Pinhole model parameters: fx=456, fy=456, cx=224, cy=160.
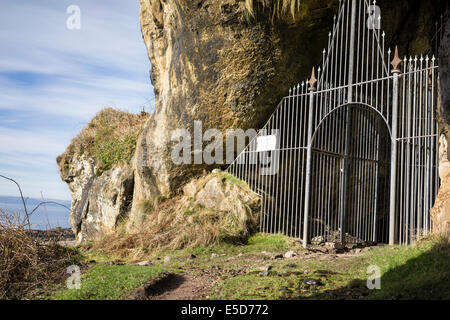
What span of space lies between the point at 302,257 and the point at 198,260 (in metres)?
2.03

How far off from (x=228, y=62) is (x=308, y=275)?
624 centimetres

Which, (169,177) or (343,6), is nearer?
(343,6)

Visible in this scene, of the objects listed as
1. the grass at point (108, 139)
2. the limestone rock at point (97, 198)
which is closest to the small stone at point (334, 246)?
the limestone rock at point (97, 198)

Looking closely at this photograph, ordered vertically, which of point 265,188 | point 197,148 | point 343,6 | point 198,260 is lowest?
point 198,260

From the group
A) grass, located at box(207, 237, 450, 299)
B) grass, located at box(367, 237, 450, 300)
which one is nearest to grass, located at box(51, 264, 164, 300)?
grass, located at box(207, 237, 450, 299)

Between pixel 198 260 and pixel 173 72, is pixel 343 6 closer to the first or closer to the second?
pixel 173 72

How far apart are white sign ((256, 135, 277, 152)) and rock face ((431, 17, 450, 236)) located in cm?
386

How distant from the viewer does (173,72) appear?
40.7 ft

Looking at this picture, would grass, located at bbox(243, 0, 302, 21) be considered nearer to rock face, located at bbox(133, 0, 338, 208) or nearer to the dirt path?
rock face, located at bbox(133, 0, 338, 208)

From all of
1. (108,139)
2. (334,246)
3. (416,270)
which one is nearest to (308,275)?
(416,270)

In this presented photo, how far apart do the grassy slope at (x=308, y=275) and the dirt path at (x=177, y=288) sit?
152mm
